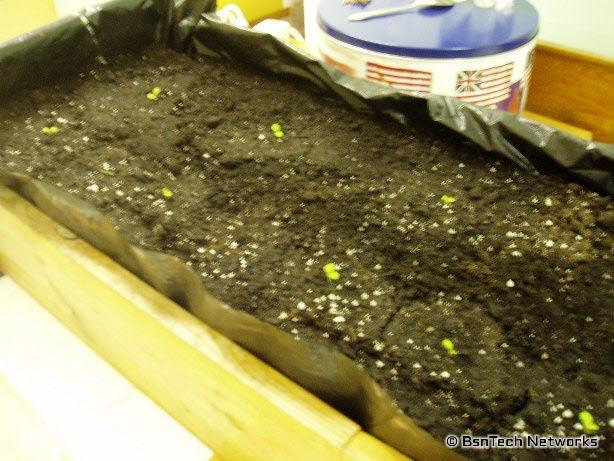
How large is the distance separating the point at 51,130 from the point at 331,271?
21.5 inches

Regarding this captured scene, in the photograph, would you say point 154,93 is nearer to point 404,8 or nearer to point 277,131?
point 277,131

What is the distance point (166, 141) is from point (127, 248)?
0.86 feet

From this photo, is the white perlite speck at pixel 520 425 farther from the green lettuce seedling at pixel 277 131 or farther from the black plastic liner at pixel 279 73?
the green lettuce seedling at pixel 277 131

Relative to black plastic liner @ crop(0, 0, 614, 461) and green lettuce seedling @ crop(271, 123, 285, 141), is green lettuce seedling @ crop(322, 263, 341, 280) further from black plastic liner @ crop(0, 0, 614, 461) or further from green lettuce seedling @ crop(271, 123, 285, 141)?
green lettuce seedling @ crop(271, 123, 285, 141)

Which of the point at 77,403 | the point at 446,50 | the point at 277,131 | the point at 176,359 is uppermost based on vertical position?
the point at 446,50

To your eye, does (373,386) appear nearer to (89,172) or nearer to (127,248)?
(127,248)

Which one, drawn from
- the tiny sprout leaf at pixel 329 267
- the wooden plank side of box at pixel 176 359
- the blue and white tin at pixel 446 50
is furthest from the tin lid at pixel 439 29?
the wooden plank side of box at pixel 176 359

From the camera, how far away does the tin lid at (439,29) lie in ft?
2.74

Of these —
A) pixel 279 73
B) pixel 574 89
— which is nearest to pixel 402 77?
pixel 279 73

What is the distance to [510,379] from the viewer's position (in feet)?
1.67

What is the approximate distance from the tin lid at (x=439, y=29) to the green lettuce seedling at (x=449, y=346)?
481mm

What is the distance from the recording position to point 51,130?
872 mm

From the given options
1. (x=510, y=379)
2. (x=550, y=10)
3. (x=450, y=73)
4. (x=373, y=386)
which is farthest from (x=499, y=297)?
(x=550, y=10)

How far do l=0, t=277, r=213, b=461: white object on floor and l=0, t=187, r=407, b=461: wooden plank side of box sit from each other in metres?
0.02
